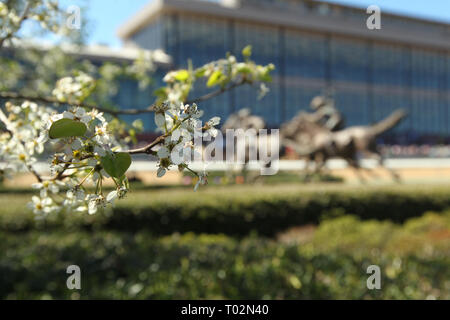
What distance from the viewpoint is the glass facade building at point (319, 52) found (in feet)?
148

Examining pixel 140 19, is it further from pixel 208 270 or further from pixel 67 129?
pixel 67 129

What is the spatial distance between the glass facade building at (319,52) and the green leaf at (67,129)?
42761mm

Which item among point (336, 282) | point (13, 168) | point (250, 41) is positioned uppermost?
point (250, 41)

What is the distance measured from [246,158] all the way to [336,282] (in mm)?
9619

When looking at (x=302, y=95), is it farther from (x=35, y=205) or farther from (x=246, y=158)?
(x=35, y=205)

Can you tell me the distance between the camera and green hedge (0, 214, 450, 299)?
11.4 feet

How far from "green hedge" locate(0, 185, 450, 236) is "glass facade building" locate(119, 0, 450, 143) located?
35.9m

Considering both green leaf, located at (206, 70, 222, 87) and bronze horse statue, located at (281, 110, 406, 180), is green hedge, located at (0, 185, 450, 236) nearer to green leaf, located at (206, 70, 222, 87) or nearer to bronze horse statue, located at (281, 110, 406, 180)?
green leaf, located at (206, 70, 222, 87)

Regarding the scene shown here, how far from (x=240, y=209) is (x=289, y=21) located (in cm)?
4423

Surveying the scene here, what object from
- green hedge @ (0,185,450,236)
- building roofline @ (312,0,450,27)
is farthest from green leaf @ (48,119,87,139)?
building roofline @ (312,0,450,27)

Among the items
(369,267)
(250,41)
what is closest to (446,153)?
(250,41)

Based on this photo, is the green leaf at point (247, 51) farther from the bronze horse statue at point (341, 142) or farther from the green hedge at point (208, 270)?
the bronze horse statue at point (341, 142)

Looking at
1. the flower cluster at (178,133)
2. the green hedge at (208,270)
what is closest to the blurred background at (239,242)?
the green hedge at (208,270)

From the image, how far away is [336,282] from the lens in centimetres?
370
